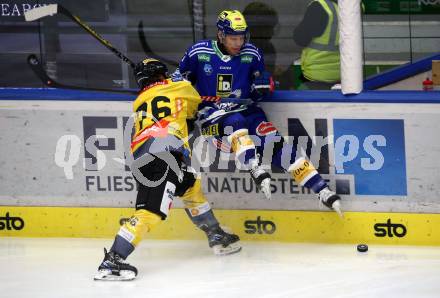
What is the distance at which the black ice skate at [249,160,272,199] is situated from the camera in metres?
6.25

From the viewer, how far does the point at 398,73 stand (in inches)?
257

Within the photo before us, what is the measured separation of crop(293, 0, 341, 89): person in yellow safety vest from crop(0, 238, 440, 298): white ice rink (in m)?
0.95

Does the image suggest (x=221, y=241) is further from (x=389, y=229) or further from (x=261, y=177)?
(x=389, y=229)

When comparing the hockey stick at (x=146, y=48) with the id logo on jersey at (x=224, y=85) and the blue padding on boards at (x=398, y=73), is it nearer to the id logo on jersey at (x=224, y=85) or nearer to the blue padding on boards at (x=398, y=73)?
the id logo on jersey at (x=224, y=85)

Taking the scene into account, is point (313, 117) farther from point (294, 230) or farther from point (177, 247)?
point (177, 247)

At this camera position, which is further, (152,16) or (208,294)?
(152,16)

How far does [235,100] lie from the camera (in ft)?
21.2

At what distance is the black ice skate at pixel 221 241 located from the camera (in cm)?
648

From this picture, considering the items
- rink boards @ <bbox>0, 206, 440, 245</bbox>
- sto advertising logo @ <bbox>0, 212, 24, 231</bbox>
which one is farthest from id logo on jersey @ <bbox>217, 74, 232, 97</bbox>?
sto advertising logo @ <bbox>0, 212, 24, 231</bbox>

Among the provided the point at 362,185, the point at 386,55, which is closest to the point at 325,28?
the point at 386,55

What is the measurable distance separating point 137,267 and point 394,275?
139 centimetres

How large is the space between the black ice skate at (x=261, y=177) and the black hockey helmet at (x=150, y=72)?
692mm

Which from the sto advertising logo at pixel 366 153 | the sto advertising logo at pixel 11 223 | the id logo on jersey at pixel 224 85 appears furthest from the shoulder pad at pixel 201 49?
the sto advertising logo at pixel 11 223

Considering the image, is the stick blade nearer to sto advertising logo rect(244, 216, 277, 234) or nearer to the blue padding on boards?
sto advertising logo rect(244, 216, 277, 234)
